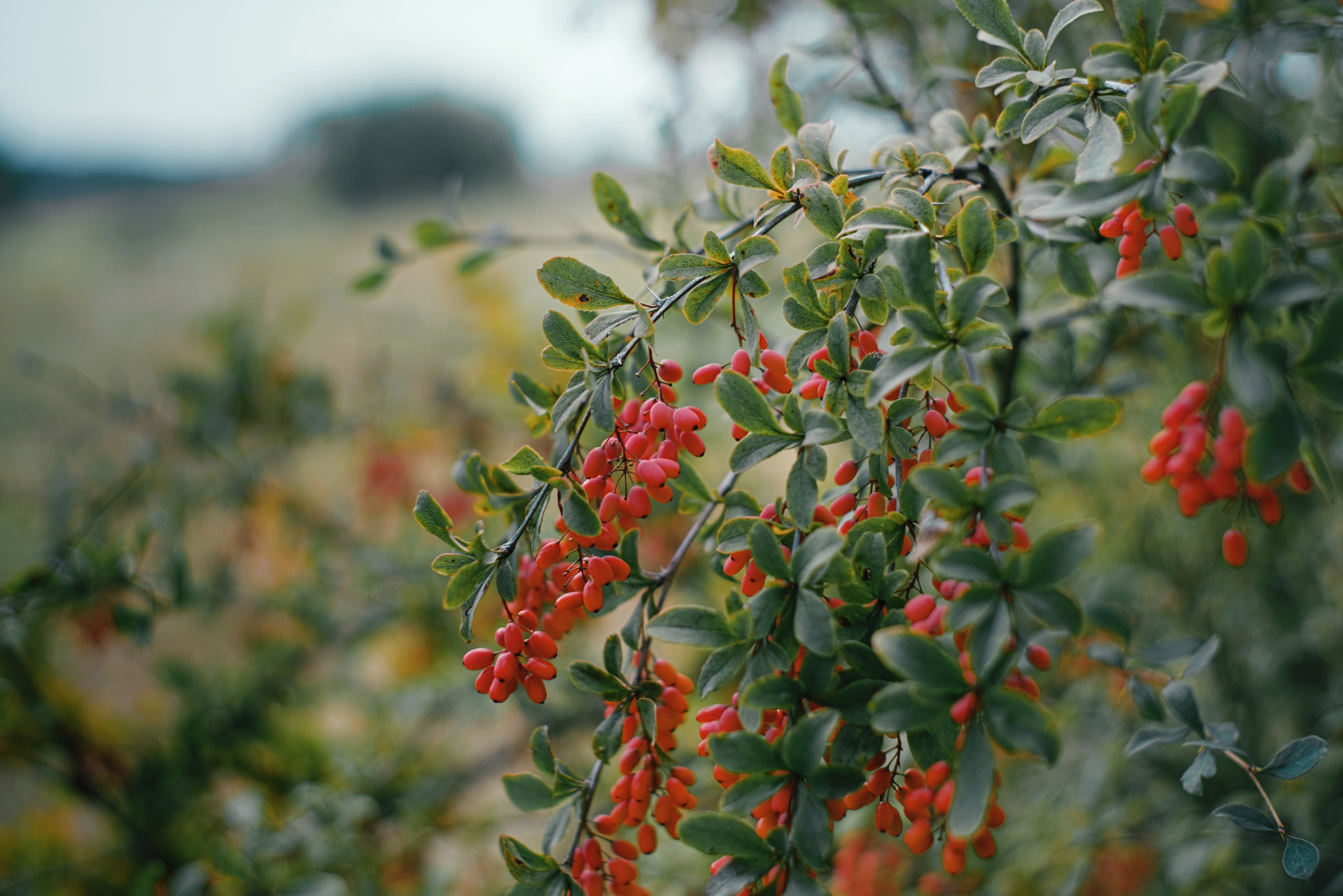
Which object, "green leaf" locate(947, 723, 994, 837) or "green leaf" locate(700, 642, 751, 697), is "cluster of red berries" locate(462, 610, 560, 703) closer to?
"green leaf" locate(700, 642, 751, 697)

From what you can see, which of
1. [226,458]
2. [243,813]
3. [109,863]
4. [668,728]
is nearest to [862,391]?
[668,728]

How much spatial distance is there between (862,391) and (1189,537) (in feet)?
5.67

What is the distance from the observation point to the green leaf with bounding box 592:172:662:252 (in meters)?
0.66

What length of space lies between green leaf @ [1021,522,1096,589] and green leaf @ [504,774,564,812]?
394 mm

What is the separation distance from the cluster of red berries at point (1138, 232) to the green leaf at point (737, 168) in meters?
0.25

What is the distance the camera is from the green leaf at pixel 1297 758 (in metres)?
0.54

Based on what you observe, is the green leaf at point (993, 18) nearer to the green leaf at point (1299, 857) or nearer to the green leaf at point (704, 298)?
the green leaf at point (704, 298)

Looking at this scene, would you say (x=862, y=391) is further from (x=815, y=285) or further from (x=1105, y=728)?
(x=1105, y=728)

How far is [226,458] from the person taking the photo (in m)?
1.75

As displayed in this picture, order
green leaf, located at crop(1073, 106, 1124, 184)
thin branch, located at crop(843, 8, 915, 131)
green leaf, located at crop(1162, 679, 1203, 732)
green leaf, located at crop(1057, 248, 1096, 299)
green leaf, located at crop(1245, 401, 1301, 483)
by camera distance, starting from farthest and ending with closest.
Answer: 1. thin branch, located at crop(843, 8, 915, 131)
2. green leaf, located at crop(1057, 248, 1096, 299)
3. green leaf, located at crop(1162, 679, 1203, 732)
4. green leaf, located at crop(1073, 106, 1124, 184)
5. green leaf, located at crop(1245, 401, 1301, 483)

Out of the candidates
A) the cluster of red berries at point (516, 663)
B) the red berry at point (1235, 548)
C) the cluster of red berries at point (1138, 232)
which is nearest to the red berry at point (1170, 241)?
the cluster of red berries at point (1138, 232)

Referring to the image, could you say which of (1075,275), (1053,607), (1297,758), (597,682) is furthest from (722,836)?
(1075,275)

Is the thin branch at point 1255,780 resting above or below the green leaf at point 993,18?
below

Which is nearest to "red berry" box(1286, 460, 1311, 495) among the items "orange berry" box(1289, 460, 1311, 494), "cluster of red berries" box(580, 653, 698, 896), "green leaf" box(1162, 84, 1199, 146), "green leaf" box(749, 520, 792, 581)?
"orange berry" box(1289, 460, 1311, 494)
